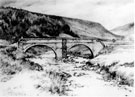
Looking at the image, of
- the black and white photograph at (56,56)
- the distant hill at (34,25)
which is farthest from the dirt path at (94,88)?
the distant hill at (34,25)

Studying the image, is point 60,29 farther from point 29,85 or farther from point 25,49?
point 29,85

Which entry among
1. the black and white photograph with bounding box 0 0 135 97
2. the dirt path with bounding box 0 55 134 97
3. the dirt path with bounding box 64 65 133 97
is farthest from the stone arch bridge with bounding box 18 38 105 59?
the dirt path with bounding box 64 65 133 97

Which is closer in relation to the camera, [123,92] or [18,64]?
[123,92]

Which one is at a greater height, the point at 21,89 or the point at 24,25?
the point at 24,25

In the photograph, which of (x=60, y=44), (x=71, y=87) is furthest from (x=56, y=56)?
(x=71, y=87)

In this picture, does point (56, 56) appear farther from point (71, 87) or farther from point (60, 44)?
point (71, 87)

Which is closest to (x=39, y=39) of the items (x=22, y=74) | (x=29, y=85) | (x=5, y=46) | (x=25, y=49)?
(x=25, y=49)

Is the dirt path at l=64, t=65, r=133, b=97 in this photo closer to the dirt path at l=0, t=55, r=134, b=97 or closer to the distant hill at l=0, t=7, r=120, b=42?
the dirt path at l=0, t=55, r=134, b=97
